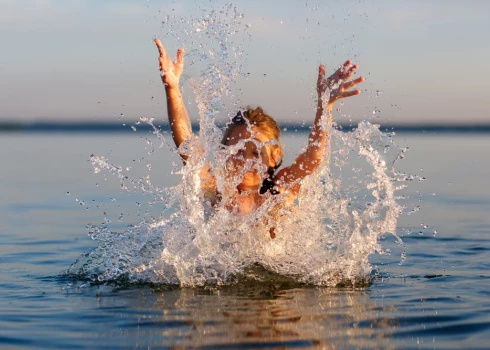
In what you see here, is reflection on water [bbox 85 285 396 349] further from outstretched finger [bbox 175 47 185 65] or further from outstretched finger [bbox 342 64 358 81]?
outstretched finger [bbox 175 47 185 65]

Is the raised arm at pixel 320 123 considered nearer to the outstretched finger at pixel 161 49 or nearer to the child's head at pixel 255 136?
the child's head at pixel 255 136

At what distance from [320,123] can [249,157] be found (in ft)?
1.99

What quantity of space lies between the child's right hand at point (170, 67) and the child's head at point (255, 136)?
0.56m

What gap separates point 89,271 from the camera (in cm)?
612

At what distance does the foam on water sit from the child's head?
9 centimetres

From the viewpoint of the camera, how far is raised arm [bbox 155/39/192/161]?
6.21m

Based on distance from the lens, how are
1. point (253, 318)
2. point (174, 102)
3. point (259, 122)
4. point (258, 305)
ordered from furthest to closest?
point (259, 122)
point (174, 102)
point (258, 305)
point (253, 318)

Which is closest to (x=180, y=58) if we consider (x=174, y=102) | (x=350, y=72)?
(x=174, y=102)

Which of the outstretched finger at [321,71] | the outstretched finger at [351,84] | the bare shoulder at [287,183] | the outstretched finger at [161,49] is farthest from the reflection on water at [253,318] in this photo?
the outstretched finger at [161,49]

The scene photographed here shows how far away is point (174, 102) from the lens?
6.23 meters

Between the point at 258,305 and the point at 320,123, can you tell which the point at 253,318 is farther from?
the point at 320,123

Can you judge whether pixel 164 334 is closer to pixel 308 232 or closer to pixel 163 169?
pixel 308 232

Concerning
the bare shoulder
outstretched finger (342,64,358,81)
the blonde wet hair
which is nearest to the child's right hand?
the blonde wet hair

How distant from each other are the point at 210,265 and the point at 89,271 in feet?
3.18
